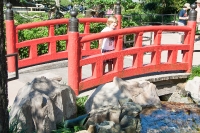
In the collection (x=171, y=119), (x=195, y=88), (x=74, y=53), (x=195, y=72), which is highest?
(x=74, y=53)

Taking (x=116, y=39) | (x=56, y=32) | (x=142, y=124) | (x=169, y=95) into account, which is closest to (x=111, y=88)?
(x=142, y=124)

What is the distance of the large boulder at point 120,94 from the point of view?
5.78 meters

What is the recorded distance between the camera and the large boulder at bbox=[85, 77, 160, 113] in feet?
19.0

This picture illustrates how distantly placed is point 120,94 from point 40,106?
1731 mm

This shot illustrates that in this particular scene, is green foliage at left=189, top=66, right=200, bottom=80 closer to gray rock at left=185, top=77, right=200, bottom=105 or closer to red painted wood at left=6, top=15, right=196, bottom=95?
red painted wood at left=6, top=15, right=196, bottom=95

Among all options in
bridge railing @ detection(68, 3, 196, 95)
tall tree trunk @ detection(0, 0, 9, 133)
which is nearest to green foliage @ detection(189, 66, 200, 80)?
bridge railing @ detection(68, 3, 196, 95)

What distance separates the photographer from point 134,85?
248 inches

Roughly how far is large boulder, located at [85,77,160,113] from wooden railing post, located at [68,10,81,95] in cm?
51

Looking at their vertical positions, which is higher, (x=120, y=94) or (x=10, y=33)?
(x=10, y=33)

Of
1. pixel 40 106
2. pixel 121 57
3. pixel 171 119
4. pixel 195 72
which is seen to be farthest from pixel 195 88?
pixel 40 106

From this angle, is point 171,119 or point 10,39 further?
point 10,39

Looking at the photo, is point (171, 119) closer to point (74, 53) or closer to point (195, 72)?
point (195, 72)

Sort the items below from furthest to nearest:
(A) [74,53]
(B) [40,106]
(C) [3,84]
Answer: (A) [74,53] → (B) [40,106] → (C) [3,84]

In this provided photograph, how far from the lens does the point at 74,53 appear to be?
6.20 metres
